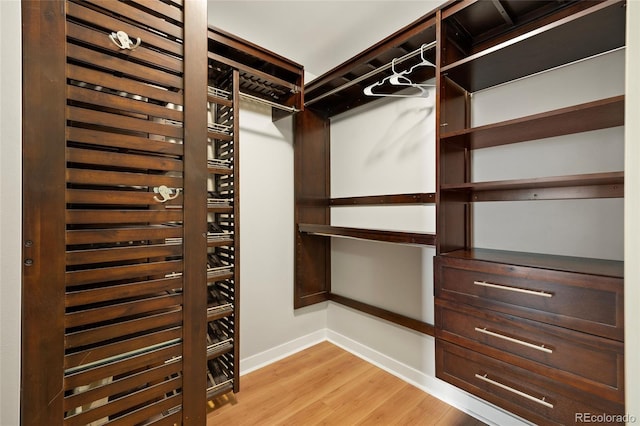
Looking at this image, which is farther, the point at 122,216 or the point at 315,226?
the point at 315,226

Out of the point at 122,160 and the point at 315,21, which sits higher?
the point at 315,21

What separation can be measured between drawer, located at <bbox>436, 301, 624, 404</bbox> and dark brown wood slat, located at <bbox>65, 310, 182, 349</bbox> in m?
1.24

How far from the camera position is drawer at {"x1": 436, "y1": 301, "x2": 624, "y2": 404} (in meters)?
0.93

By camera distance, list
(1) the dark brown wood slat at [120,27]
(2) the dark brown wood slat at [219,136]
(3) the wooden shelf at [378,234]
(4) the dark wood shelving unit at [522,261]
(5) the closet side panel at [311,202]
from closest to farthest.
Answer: (1) the dark brown wood slat at [120,27]
(4) the dark wood shelving unit at [522,261]
(3) the wooden shelf at [378,234]
(2) the dark brown wood slat at [219,136]
(5) the closet side panel at [311,202]

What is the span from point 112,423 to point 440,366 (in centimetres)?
140

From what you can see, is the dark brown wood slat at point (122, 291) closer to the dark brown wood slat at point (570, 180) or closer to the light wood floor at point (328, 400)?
the light wood floor at point (328, 400)

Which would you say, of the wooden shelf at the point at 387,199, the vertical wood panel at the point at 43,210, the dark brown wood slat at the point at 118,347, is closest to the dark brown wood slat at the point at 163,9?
the vertical wood panel at the point at 43,210

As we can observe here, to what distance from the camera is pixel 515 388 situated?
1.13 meters

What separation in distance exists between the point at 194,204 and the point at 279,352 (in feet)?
5.67

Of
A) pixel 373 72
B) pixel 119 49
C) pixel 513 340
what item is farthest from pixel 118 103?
pixel 513 340

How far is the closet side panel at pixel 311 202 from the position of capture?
2402 mm

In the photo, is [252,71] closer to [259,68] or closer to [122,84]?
[259,68]

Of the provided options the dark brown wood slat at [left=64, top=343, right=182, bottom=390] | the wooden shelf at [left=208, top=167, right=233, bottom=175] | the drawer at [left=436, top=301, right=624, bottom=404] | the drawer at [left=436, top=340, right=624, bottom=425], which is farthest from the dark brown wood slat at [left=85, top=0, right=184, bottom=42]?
the drawer at [left=436, top=340, right=624, bottom=425]

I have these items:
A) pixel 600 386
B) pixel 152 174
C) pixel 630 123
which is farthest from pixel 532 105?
pixel 152 174
